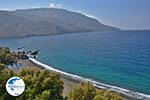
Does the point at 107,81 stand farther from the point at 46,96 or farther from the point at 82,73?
the point at 46,96

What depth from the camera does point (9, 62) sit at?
267ft

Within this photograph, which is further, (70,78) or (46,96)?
(70,78)

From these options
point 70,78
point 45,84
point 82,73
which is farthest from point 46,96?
point 82,73

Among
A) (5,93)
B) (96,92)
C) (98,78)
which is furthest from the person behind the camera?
(98,78)

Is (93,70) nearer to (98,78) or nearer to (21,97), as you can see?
(98,78)

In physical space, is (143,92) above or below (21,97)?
below

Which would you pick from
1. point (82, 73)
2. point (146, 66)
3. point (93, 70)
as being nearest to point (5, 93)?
point (82, 73)

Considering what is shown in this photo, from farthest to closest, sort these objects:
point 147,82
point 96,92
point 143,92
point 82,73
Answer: point 82,73, point 147,82, point 143,92, point 96,92

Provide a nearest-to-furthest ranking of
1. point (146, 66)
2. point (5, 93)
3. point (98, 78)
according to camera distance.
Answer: point (5, 93) → point (98, 78) → point (146, 66)

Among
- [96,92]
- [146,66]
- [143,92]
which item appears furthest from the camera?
[146,66]

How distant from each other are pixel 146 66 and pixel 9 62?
39023mm

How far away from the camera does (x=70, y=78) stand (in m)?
63.0

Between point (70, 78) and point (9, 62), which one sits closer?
point (70, 78)

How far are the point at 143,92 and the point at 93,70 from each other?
24.1m
